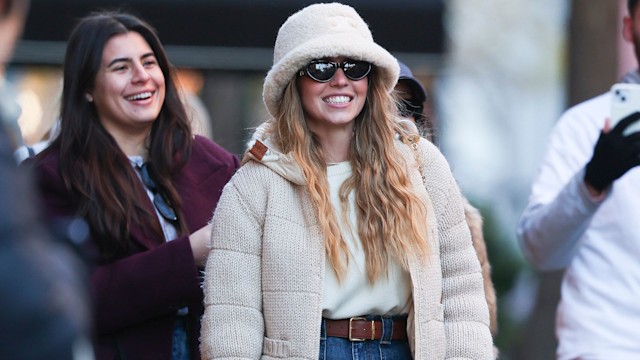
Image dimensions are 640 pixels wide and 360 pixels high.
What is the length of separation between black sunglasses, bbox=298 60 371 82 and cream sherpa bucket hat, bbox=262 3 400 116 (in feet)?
0.12

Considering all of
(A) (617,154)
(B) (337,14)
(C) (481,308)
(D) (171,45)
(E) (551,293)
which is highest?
(B) (337,14)

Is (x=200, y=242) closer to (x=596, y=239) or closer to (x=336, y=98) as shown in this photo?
(x=336, y=98)

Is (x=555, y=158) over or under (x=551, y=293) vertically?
over

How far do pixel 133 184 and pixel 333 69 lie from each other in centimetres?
118

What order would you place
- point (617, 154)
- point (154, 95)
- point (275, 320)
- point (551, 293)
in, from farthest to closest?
point (551, 293) < point (154, 95) < point (617, 154) < point (275, 320)

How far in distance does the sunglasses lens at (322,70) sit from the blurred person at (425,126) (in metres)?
0.70

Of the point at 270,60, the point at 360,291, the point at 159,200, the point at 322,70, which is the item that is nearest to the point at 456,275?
the point at 360,291

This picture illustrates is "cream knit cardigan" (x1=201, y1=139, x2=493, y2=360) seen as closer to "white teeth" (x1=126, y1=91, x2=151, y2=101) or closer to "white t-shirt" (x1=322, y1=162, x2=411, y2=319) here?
"white t-shirt" (x1=322, y1=162, x2=411, y2=319)

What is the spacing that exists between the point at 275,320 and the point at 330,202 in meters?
0.41

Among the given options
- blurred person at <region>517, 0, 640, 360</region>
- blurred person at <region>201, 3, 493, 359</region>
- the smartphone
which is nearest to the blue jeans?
blurred person at <region>201, 3, 493, 359</region>

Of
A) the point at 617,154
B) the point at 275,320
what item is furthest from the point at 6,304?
the point at 617,154

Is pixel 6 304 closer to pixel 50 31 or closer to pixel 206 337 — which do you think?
pixel 206 337

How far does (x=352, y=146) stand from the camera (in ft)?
13.6

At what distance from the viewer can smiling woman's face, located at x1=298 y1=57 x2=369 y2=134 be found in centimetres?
408
